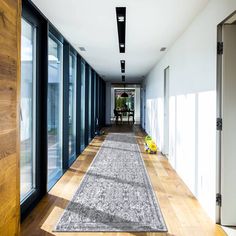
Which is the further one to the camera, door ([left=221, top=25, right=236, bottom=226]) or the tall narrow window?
the tall narrow window

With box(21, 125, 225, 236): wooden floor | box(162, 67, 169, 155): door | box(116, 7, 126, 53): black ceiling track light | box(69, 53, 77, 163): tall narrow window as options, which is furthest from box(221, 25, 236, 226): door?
box(69, 53, 77, 163): tall narrow window

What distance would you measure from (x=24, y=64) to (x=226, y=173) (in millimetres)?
2579

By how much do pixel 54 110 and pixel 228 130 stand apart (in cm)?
298

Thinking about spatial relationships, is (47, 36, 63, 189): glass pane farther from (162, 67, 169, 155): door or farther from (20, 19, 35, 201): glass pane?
(162, 67, 169, 155): door

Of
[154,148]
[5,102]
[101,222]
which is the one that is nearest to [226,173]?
[101,222]

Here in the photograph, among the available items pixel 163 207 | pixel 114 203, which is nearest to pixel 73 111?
pixel 114 203

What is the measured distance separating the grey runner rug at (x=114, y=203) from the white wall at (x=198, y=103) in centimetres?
64

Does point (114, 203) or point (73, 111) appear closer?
point (114, 203)

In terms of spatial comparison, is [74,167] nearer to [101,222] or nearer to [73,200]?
[73,200]

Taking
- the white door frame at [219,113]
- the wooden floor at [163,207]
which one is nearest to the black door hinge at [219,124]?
the white door frame at [219,113]

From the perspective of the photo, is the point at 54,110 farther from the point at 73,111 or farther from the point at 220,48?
the point at 220,48

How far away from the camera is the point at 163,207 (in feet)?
11.1

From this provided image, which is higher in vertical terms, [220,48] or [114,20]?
[114,20]

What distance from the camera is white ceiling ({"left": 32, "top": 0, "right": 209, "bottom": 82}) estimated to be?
10.9 ft
